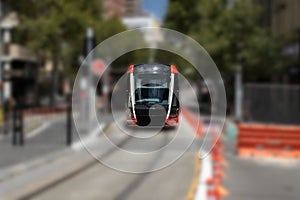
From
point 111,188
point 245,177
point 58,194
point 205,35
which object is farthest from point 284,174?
point 205,35

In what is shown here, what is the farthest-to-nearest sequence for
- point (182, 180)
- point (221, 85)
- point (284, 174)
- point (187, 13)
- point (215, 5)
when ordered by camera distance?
point (284, 174)
point (182, 180)
point (215, 5)
point (187, 13)
point (221, 85)

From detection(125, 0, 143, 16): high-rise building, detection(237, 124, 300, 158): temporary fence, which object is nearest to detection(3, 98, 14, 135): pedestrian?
detection(237, 124, 300, 158): temporary fence

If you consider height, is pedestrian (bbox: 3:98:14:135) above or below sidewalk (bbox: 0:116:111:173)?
above

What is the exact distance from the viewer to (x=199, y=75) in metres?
2.46

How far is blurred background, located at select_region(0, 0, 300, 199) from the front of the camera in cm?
299

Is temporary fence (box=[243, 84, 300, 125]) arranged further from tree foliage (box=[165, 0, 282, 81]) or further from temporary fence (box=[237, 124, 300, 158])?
tree foliage (box=[165, 0, 282, 81])

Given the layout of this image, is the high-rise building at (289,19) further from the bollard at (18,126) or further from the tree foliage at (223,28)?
the tree foliage at (223,28)

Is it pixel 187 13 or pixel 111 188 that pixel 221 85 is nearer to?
pixel 187 13

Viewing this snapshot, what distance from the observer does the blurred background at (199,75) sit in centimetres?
299

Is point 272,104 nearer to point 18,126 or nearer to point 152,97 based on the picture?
point 18,126

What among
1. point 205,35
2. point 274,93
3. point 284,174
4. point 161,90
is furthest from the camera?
point 274,93

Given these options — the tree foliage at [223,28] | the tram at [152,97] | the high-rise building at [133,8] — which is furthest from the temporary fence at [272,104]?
the tram at [152,97]

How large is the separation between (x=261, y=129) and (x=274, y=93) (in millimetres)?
11508

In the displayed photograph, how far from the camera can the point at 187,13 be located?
10.1 feet
